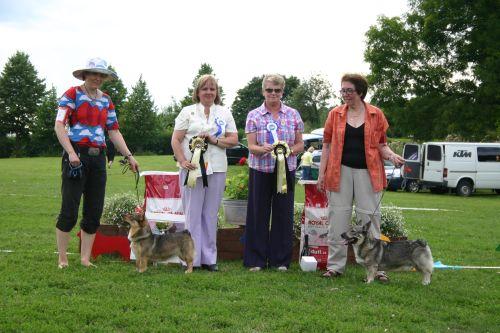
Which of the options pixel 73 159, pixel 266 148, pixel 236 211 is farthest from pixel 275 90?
pixel 73 159

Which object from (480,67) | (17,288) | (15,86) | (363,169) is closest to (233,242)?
(363,169)

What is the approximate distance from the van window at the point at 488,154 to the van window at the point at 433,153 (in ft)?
4.39

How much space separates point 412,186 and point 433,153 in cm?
153

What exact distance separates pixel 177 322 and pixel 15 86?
183ft

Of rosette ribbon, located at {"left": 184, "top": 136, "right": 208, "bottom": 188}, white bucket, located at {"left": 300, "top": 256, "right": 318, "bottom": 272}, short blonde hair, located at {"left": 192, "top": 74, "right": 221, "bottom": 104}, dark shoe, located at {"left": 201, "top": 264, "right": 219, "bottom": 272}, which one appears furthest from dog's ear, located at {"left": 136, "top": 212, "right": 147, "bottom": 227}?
white bucket, located at {"left": 300, "top": 256, "right": 318, "bottom": 272}

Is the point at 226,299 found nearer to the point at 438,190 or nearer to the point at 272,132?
the point at 272,132

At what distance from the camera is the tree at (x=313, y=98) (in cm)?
6272

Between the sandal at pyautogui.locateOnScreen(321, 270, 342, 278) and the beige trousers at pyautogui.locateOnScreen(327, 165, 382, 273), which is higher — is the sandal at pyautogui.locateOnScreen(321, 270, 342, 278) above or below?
below

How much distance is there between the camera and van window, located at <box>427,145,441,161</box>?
66.7ft

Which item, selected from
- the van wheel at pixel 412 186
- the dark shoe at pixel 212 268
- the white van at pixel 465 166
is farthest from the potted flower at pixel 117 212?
the van wheel at pixel 412 186

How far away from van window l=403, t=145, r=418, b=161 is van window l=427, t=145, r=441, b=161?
917mm

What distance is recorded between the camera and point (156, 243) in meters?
5.31

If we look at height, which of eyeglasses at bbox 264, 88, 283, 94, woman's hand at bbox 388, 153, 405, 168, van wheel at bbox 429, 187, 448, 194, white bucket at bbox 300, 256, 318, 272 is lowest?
white bucket at bbox 300, 256, 318, 272

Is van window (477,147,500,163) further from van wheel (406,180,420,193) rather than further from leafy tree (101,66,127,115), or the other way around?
leafy tree (101,66,127,115)
